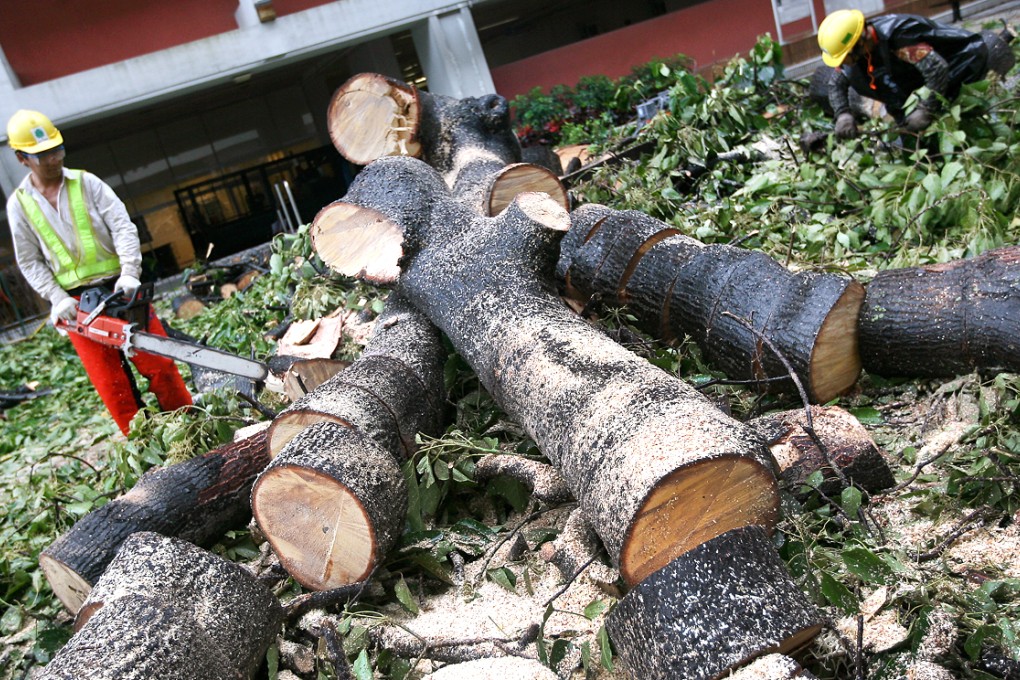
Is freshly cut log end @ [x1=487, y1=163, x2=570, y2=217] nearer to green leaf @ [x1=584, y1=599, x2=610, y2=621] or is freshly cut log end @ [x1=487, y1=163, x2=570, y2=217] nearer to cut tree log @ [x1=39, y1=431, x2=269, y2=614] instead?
cut tree log @ [x1=39, y1=431, x2=269, y2=614]

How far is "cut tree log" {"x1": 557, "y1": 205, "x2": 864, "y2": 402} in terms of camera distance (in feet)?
9.39

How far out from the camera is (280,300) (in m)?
5.70

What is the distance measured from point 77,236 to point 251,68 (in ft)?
25.1

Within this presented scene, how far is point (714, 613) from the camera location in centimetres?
173

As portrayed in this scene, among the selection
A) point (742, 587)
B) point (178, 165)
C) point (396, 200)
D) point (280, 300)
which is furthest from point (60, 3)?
point (742, 587)

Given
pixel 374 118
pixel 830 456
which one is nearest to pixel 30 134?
pixel 374 118

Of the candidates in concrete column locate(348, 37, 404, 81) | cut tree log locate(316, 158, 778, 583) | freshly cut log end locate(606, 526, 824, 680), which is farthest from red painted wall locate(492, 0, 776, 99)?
freshly cut log end locate(606, 526, 824, 680)

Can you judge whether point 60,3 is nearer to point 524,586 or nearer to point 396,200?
point 396,200

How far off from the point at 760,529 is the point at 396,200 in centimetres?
221

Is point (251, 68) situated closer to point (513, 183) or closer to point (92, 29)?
point (92, 29)

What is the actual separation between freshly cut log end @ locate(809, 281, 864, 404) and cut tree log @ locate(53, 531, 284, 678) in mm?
2009

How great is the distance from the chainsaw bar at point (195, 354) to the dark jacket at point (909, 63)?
164 inches

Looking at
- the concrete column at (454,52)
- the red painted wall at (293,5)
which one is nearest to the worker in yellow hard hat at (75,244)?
the red painted wall at (293,5)

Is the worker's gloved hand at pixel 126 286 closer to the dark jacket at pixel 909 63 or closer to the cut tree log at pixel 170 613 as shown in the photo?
the cut tree log at pixel 170 613
